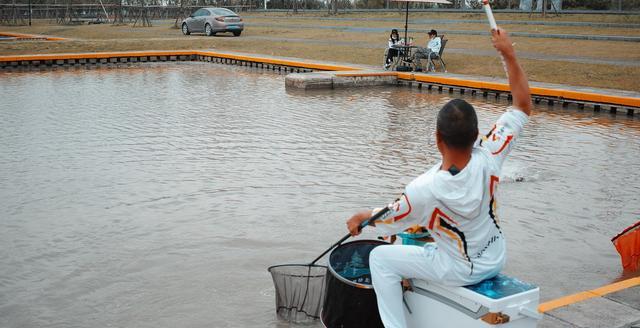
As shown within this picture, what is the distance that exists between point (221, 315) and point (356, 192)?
3.46 m

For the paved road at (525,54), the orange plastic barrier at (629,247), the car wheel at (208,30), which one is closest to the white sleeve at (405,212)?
the orange plastic barrier at (629,247)

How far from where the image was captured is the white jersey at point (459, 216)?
11.4 ft

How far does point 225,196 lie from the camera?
329 inches

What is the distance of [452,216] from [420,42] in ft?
78.0

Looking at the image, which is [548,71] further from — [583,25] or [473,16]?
[473,16]

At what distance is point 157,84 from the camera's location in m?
19.2

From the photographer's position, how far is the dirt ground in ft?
61.0

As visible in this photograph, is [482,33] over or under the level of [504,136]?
over

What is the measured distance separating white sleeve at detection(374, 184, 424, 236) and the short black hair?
11.8 inches

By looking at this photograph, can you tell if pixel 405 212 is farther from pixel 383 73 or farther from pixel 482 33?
pixel 482 33

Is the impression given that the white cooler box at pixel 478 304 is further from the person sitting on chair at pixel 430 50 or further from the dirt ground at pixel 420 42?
the person sitting on chair at pixel 430 50

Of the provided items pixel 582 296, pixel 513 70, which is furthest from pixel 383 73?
pixel 513 70

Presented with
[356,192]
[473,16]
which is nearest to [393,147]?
[356,192]

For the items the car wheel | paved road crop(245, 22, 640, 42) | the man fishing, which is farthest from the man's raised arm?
the car wheel
